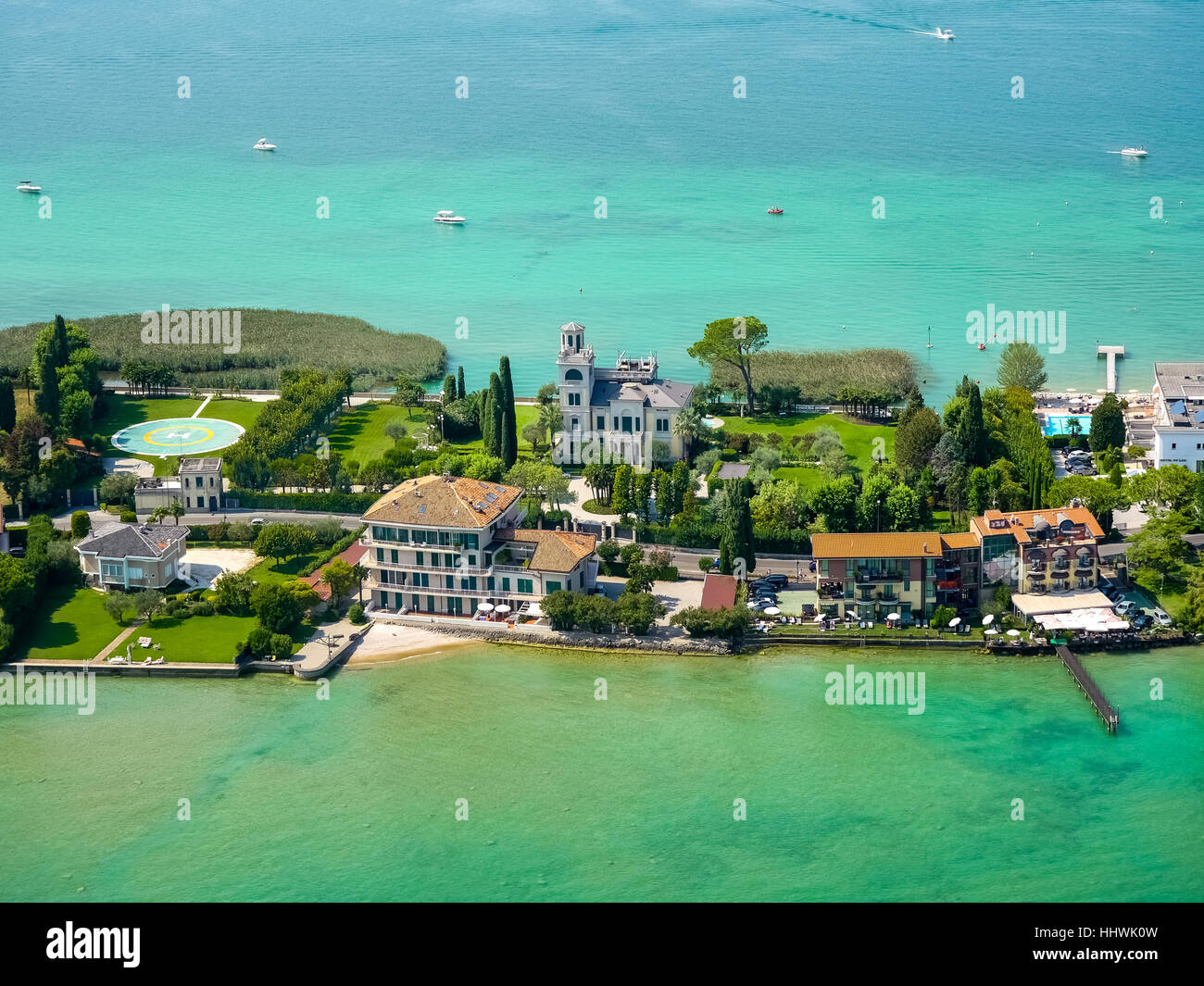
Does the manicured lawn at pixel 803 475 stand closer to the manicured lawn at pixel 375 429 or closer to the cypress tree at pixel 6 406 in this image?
the manicured lawn at pixel 375 429

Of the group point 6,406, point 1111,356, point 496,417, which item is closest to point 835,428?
point 496,417

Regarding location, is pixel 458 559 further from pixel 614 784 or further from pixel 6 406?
pixel 6 406

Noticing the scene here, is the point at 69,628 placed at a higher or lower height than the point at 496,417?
lower

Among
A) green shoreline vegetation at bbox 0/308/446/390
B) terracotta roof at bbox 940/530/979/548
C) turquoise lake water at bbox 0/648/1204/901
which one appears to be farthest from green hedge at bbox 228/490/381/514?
terracotta roof at bbox 940/530/979/548

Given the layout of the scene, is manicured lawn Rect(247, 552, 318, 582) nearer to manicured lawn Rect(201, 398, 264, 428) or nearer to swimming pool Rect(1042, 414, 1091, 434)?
manicured lawn Rect(201, 398, 264, 428)

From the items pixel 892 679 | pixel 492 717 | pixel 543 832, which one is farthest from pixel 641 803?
pixel 892 679

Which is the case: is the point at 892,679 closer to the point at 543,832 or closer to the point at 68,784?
the point at 543,832

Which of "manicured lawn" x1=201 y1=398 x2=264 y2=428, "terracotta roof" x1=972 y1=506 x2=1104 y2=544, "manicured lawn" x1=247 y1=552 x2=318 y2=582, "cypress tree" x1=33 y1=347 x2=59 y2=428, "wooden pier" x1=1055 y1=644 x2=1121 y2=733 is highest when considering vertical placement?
"cypress tree" x1=33 y1=347 x2=59 y2=428
